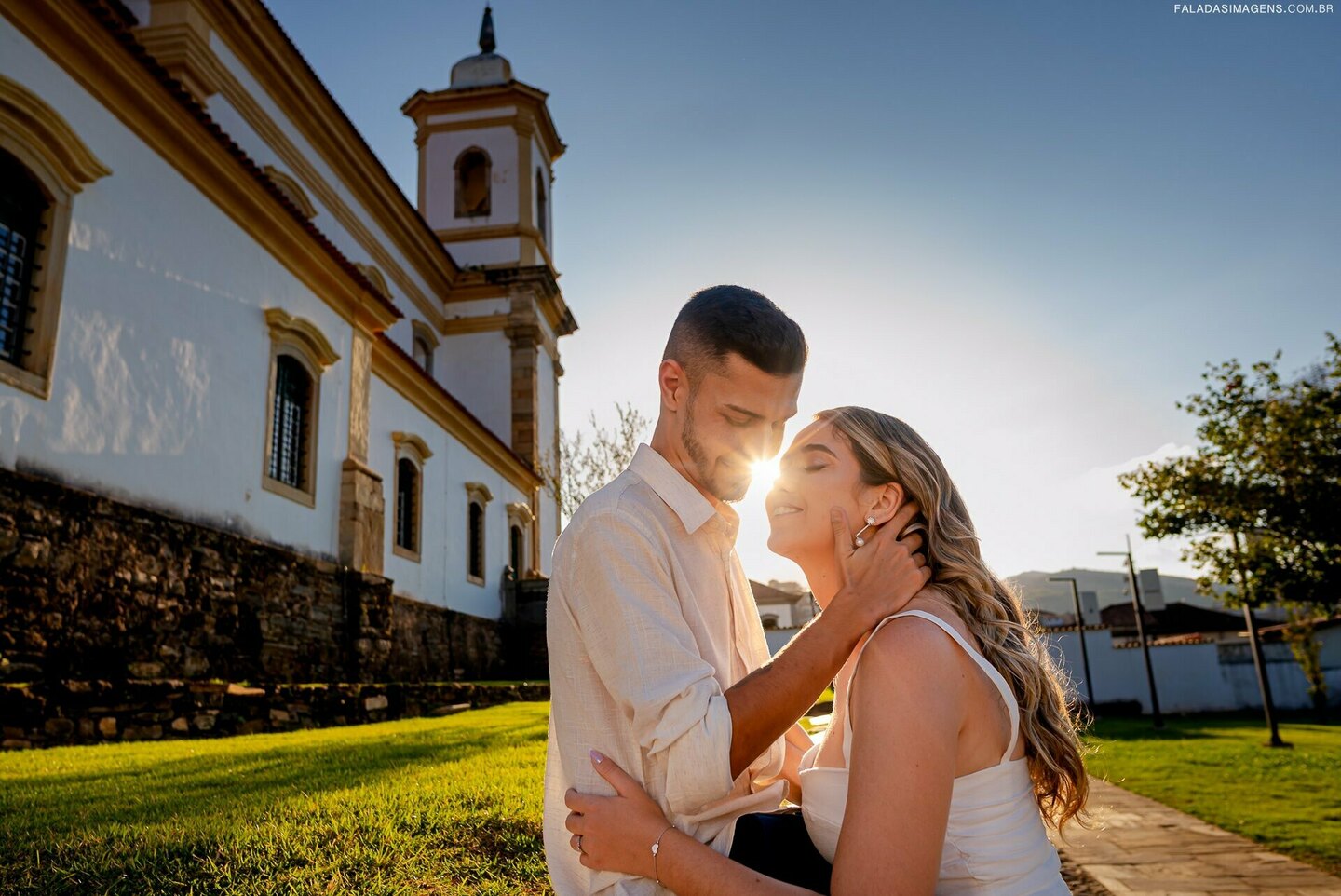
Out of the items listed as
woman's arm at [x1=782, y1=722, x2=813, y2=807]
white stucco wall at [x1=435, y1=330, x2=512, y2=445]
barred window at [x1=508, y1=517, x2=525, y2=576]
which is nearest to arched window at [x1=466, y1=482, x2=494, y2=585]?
barred window at [x1=508, y1=517, x2=525, y2=576]

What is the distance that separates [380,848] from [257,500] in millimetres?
10599

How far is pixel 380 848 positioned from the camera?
9.04 ft

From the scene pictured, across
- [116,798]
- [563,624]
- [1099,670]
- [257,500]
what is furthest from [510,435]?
[563,624]

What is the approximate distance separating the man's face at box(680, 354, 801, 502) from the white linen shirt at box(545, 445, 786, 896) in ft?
0.45

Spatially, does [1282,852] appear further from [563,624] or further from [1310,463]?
[1310,463]

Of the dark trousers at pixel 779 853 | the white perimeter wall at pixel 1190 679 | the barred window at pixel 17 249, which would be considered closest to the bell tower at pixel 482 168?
the barred window at pixel 17 249

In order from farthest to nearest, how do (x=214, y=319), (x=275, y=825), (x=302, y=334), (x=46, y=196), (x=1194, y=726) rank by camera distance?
(x=1194, y=726), (x=302, y=334), (x=214, y=319), (x=46, y=196), (x=275, y=825)

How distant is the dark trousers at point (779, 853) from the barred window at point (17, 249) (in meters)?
9.30

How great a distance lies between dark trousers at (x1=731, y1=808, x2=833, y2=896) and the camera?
76.1 inches

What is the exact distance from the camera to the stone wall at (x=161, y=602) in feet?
25.9

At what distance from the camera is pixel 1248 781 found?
10.6m

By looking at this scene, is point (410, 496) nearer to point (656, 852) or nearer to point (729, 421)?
point (729, 421)

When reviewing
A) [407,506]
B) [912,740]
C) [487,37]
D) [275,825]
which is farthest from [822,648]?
[487,37]

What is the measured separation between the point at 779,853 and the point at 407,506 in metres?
18.7
